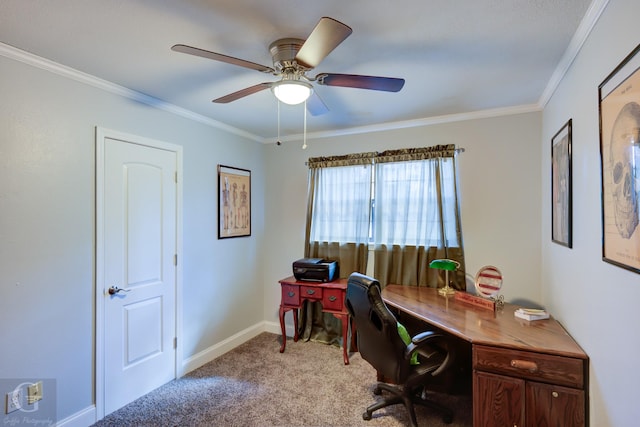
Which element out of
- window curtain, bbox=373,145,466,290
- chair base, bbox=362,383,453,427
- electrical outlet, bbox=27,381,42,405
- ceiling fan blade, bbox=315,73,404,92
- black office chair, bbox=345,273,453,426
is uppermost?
ceiling fan blade, bbox=315,73,404,92

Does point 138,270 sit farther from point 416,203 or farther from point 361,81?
point 416,203

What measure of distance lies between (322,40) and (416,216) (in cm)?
219

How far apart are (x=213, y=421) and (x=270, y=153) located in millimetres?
2891

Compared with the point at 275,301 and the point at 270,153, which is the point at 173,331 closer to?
the point at 275,301

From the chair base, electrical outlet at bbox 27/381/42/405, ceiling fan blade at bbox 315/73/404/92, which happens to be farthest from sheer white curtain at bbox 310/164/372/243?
electrical outlet at bbox 27/381/42/405

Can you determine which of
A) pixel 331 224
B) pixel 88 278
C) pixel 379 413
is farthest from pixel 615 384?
pixel 88 278

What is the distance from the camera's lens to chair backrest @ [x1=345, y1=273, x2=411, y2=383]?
192cm

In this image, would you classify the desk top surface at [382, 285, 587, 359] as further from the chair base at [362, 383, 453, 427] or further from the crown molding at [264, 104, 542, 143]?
the crown molding at [264, 104, 542, 143]

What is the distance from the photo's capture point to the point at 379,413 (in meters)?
2.24

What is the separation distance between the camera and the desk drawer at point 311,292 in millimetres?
3135

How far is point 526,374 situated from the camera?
1680 mm

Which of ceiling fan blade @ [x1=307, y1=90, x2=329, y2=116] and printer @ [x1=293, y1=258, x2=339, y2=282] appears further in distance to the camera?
printer @ [x1=293, y1=258, x2=339, y2=282]

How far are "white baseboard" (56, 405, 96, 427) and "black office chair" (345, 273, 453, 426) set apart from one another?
6.33 ft

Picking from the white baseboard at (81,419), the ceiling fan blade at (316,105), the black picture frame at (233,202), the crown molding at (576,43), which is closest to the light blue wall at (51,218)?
the white baseboard at (81,419)
